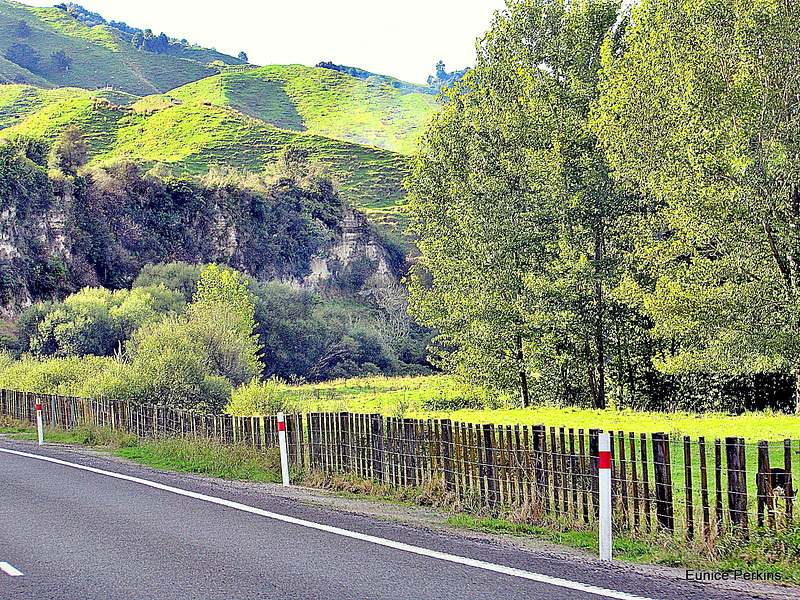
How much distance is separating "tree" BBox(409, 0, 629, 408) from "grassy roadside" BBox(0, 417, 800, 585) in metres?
15.9

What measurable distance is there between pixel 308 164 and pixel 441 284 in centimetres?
8335

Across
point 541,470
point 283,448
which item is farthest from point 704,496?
point 283,448

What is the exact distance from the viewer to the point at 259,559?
8125 millimetres

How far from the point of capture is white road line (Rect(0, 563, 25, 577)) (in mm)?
7775

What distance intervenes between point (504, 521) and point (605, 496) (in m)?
1.94

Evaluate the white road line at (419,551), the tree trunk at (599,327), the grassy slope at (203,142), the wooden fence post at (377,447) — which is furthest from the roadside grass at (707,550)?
the grassy slope at (203,142)

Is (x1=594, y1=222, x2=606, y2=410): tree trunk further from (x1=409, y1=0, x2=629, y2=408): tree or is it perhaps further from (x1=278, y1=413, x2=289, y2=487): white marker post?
(x1=278, y1=413, x2=289, y2=487): white marker post

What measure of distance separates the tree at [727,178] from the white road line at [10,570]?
68.3 ft

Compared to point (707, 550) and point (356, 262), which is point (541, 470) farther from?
point (356, 262)

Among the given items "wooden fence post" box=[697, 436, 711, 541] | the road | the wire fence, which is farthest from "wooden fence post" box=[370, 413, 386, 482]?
"wooden fence post" box=[697, 436, 711, 541]

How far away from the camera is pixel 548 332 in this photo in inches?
1233

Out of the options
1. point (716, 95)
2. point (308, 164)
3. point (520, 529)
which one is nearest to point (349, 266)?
point (308, 164)

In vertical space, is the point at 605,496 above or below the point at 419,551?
above

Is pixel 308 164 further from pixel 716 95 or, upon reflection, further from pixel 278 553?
pixel 278 553
